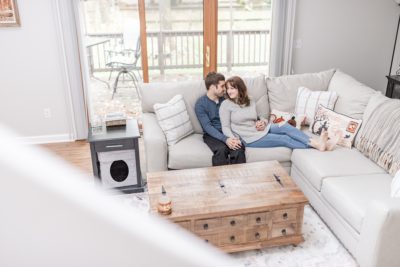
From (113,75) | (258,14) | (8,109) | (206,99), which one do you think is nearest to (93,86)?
(113,75)

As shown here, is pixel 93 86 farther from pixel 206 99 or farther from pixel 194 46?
pixel 206 99

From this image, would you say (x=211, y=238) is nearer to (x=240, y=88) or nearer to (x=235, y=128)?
(x=235, y=128)

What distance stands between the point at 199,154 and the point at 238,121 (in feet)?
1.45

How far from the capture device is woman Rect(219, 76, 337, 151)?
3.05 meters

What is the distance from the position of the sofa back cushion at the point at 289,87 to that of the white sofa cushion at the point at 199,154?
0.52 meters

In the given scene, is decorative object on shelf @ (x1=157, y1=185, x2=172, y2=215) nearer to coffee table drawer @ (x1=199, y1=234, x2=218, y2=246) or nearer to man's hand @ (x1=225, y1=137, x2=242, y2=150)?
coffee table drawer @ (x1=199, y1=234, x2=218, y2=246)

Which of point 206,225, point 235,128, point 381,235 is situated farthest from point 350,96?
point 206,225

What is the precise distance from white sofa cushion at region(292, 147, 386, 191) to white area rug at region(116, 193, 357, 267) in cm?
34

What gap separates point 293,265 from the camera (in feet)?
7.59

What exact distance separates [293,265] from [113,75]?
4254 mm

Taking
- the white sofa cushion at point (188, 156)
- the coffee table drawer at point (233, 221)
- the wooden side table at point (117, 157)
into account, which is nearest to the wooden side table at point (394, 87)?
the white sofa cushion at point (188, 156)

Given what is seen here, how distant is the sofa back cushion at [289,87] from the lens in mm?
3408

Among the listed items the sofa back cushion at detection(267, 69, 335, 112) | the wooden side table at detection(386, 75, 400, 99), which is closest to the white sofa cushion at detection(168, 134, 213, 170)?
the sofa back cushion at detection(267, 69, 335, 112)

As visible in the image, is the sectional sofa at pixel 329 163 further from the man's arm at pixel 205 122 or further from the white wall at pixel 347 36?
the white wall at pixel 347 36
